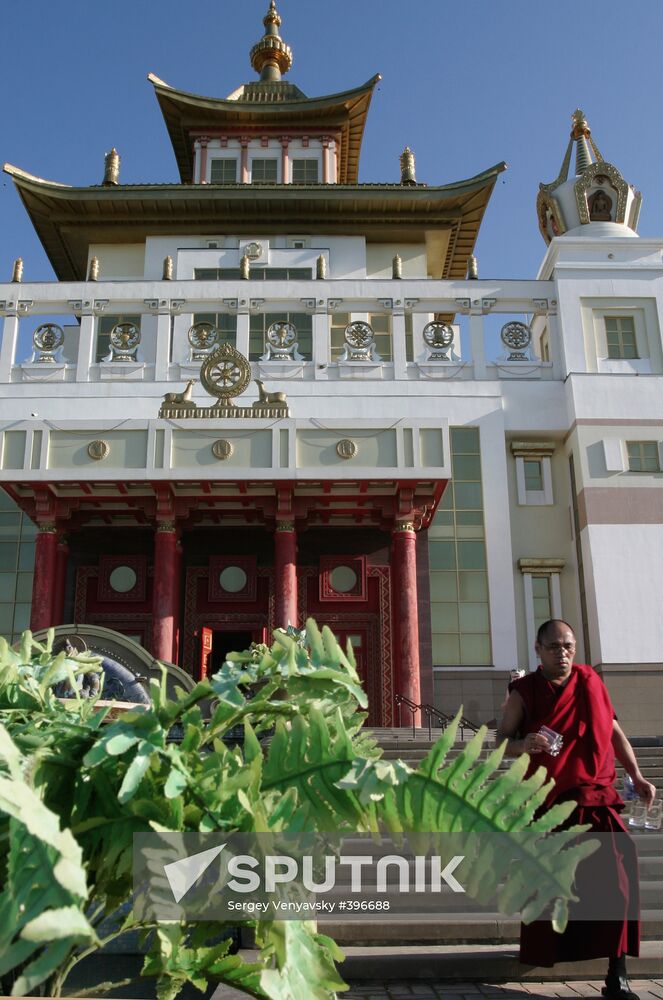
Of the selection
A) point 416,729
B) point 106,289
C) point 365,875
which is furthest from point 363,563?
point 365,875

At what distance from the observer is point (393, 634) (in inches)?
690

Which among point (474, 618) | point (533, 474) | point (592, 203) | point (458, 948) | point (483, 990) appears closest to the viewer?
point (483, 990)

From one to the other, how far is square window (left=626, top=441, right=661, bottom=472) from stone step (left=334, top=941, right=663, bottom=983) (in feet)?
51.5

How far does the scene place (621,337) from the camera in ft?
69.6

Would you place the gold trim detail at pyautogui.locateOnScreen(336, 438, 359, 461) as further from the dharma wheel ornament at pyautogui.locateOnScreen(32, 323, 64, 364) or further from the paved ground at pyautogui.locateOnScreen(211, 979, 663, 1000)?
the paved ground at pyautogui.locateOnScreen(211, 979, 663, 1000)

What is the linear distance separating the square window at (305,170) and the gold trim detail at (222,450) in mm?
12644

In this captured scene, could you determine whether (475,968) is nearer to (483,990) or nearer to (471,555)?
(483,990)

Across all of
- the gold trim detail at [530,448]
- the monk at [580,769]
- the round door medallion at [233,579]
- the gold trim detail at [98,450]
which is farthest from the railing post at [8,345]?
the monk at [580,769]

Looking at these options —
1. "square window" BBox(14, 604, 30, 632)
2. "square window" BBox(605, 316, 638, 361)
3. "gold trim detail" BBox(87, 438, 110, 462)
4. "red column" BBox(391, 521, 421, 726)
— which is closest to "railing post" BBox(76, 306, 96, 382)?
"gold trim detail" BBox(87, 438, 110, 462)

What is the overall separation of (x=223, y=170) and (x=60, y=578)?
1480cm

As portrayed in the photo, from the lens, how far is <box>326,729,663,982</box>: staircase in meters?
4.75

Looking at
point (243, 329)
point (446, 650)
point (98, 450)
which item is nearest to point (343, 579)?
point (446, 650)

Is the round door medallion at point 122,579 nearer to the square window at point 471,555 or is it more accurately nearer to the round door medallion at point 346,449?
the round door medallion at point 346,449

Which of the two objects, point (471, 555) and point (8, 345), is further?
point (8, 345)
